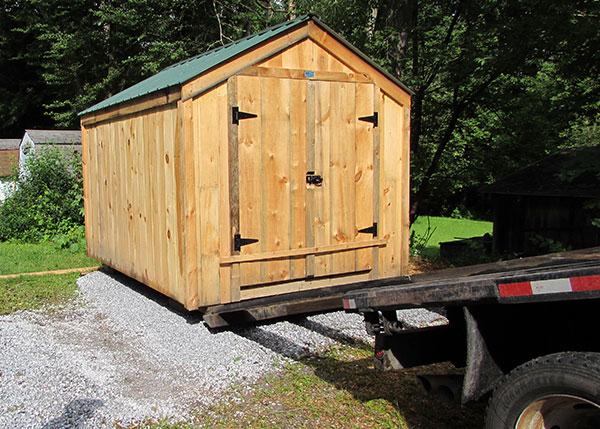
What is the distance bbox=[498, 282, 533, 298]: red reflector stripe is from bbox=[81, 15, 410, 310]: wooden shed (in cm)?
355

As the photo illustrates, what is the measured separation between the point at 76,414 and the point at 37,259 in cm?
Result: 697

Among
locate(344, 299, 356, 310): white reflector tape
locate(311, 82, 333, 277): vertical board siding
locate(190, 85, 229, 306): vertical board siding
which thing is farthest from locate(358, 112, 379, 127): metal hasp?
locate(344, 299, 356, 310): white reflector tape

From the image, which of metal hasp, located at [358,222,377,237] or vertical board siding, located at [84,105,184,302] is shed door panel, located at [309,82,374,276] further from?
vertical board siding, located at [84,105,184,302]

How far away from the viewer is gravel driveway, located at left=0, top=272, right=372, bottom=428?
161 inches

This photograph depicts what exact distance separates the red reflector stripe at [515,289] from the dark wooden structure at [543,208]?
1005 centimetres

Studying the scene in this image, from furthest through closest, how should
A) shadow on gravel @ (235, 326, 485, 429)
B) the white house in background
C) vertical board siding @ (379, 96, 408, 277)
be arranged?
the white house in background → vertical board siding @ (379, 96, 408, 277) → shadow on gravel @ (235, 326, 485, 429)

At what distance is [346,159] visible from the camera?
247 inches

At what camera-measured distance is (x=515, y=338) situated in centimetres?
283

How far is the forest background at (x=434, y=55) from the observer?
9.20 metres

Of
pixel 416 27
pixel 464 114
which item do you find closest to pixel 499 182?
pixel 464 114

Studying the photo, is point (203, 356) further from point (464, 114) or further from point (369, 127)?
point (464, 114)

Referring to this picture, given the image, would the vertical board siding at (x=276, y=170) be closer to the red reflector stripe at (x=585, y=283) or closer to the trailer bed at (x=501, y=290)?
the trailer bed at (x=501, y=290)

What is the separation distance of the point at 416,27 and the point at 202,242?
7.64m

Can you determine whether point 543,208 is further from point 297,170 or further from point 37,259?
point 37,259
